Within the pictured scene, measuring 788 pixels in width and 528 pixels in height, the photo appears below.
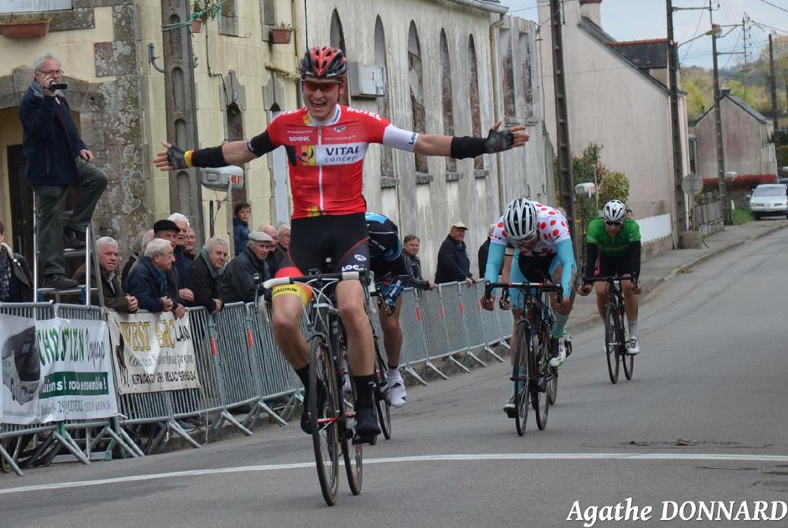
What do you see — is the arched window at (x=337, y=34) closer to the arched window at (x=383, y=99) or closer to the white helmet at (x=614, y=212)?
the arched window at (x=383, y=99)

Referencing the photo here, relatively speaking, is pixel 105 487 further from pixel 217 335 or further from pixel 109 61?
pixel 109 61

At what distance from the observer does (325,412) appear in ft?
28.9

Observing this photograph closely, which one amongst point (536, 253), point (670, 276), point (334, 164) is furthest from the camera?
point (670, 276)

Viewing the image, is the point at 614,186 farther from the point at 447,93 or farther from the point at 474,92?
the point at 447,93

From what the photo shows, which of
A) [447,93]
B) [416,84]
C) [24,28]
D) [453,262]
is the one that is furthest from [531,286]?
[447,93]

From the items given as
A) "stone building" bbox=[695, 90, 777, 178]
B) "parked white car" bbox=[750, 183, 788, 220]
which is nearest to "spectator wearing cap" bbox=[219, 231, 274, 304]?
"parked white car" bbox=[750, 183, 788, 220]

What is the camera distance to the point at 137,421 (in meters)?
14.1

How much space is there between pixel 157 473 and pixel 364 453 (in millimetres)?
1482

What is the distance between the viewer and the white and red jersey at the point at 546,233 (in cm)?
1319

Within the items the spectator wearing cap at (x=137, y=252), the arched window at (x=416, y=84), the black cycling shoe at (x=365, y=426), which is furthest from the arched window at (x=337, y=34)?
the black cycling shoe at (x=365, y=426)

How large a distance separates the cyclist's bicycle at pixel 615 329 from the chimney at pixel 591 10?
55.8 metres

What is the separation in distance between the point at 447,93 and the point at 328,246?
28923 mm

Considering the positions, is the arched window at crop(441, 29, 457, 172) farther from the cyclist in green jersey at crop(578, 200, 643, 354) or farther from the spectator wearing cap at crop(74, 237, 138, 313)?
the spectator wearing cap at crop(74, 237, 138, 313)

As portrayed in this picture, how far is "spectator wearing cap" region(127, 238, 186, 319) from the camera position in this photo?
14602mm
